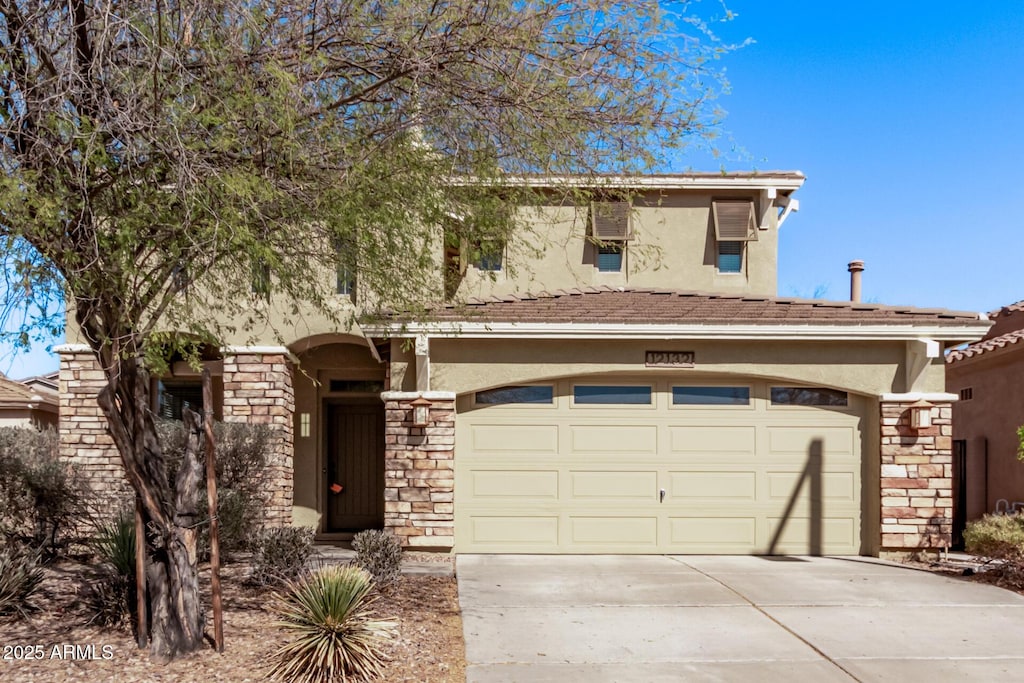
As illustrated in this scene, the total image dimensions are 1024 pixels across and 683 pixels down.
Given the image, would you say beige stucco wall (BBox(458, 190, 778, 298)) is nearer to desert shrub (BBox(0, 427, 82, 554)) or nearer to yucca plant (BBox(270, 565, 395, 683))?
desert shrub (BBox(0, 427, 82, 554))

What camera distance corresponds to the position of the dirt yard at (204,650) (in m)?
6.36

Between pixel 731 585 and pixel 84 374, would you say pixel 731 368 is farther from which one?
pixel 84 374

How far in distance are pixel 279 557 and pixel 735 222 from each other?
1006 cm

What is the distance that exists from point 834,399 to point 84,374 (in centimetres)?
1091

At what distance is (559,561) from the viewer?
1096cm

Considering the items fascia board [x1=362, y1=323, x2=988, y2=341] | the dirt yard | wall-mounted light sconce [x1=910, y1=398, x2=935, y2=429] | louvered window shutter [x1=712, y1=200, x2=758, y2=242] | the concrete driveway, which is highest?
louvered window shutter [x1=712, y1=200, x2=758, y2=242]

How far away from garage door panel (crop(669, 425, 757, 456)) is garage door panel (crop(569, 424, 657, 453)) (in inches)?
13.2

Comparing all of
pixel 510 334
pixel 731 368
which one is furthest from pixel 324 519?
pixel 731 368

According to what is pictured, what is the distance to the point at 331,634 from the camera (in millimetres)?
6473

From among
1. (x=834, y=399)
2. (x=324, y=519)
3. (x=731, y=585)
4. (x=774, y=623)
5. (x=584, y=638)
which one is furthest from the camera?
(x=324, y=519)

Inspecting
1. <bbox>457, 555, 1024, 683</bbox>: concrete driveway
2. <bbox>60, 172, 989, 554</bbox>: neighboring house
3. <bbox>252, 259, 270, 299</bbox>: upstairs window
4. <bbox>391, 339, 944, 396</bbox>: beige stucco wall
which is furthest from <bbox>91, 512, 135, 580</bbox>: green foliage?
<bbox>391, 339, 944, 396</bbox>: beige stucco wall

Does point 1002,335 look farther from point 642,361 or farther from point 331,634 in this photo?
point 331,634

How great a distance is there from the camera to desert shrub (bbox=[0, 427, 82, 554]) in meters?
9.73

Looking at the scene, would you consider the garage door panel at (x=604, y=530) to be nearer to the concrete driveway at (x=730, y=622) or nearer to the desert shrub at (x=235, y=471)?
the concrete driveway at (x=730, y=622)
